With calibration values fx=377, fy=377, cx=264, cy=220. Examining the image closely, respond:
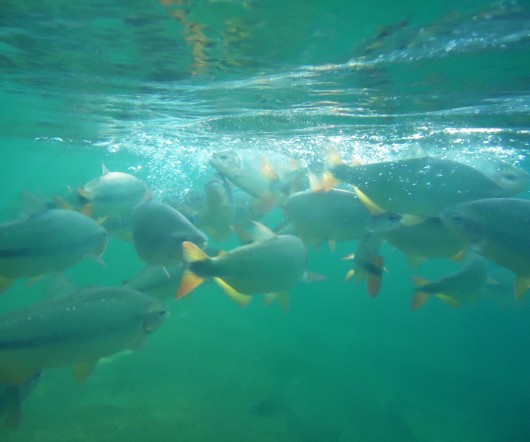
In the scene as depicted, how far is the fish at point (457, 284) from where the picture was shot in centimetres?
649

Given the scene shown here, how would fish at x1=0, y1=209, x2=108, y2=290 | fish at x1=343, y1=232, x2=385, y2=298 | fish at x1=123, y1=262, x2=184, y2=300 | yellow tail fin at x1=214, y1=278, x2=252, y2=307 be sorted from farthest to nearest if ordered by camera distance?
fish at x1=123, y1=262, x2=184, y2=300 → fish at x1=343, y1=232, x2=385, y2=298 → yellow tail fin at x1=214, y1=278, x2=252, y2=307 → fish at x1=0, y1=209, x2=108, y2=290

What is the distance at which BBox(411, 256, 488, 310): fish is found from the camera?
6.49 metres

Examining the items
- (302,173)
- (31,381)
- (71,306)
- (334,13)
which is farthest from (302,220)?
(31,381)

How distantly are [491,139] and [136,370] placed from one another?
16.7 m

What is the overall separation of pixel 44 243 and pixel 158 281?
1932 mm

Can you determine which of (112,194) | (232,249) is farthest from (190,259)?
(112,194)

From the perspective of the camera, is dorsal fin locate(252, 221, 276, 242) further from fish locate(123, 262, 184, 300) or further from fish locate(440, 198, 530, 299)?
fish locate(440, 198, 530, 299)

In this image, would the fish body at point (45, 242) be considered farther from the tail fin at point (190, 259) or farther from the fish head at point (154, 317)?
the tail fin at point (190, 259)

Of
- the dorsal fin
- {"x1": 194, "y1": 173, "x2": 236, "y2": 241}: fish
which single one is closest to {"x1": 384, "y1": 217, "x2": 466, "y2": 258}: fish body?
the dorsal fin

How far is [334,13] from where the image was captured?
6758 millimetres

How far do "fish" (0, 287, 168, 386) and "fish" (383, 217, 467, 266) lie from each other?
11.8 feet

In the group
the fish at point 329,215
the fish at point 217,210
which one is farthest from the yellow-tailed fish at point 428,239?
the fish at point 217,210

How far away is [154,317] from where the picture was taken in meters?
4.41

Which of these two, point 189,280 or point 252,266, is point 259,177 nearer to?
point 252,266
